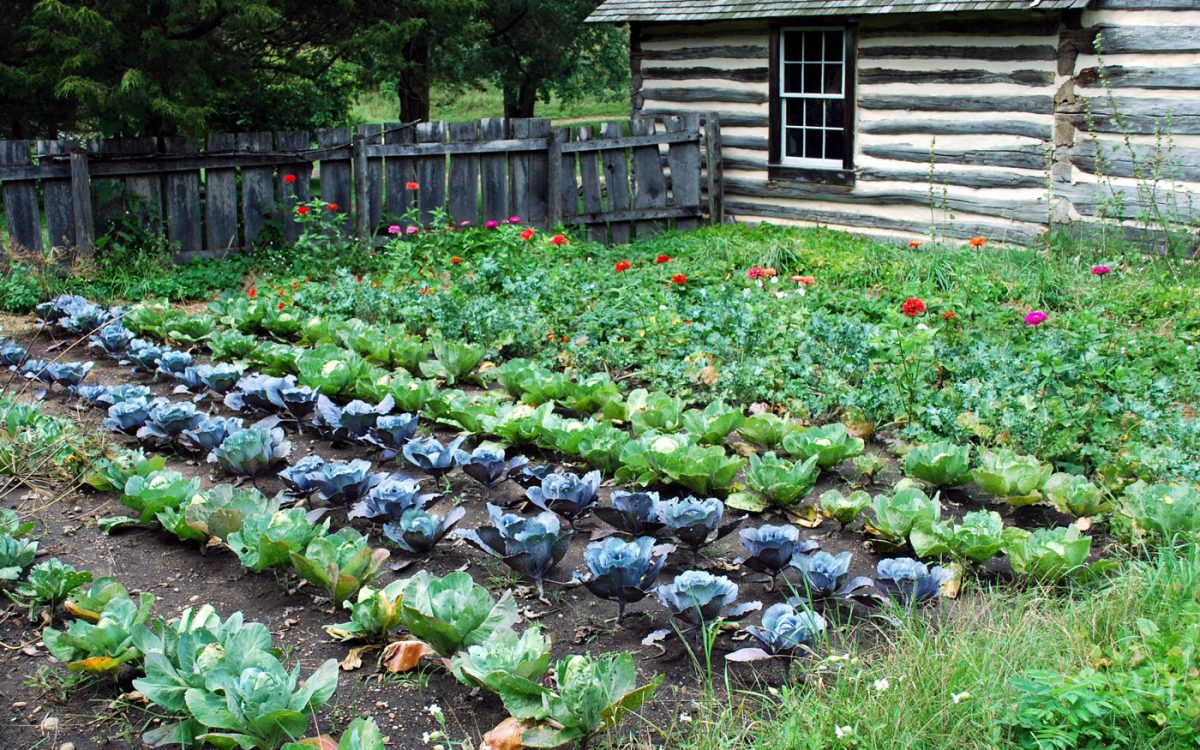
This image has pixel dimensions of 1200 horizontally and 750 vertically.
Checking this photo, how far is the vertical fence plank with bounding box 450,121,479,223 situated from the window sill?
3165 millimetres

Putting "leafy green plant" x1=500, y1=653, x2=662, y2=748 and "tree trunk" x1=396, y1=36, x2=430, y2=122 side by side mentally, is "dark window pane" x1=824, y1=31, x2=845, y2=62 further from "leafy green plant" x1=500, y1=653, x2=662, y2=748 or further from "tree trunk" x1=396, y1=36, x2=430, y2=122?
"leafy green plant" x1=500, y1=653, x2=662, y2=748

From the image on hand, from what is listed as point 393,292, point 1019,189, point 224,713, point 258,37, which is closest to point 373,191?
point 258,37

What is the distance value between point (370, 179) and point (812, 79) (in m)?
4.63

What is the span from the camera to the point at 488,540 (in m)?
3.77

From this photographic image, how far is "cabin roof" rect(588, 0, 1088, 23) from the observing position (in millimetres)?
9734

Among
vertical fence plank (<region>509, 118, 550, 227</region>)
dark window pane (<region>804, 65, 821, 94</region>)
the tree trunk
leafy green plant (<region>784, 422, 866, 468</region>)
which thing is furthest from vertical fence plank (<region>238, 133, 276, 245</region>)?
leafy green plant (<region>784, 422, 866, 468</region>)

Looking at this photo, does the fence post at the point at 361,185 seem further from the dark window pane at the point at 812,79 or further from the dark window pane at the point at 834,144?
the dark window pane at the point at 834,144

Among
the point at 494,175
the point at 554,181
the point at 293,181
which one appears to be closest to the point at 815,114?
the point at 554,181

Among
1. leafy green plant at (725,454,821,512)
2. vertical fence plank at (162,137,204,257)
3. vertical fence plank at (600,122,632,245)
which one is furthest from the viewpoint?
vertical fence plank at (600,122,632,245)

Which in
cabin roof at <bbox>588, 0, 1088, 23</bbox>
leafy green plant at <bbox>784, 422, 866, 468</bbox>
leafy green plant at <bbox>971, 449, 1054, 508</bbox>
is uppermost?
cabin roof at <bbox>588, 0, 1088, 23</bbox>

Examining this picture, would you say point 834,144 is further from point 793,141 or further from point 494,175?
point 494,175

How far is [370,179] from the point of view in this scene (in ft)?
35.9

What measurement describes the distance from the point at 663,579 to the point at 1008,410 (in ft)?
6.73

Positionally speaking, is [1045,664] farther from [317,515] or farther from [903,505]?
[317,515]
